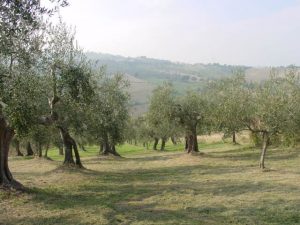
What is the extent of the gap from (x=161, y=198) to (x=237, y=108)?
54.8ft

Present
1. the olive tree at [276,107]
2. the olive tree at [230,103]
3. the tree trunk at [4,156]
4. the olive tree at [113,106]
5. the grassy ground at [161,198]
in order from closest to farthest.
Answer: the grassy ground at [161,198]
the tree trunk at [4,156]
the olive tree at [276,107]
the olive tree at [230,103]
the olive tree at [113,106]

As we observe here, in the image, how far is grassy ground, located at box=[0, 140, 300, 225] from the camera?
18.2 meters

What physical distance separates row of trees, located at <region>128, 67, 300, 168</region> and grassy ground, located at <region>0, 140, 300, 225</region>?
3716 millimetres

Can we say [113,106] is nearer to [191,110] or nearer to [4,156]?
[191,110]

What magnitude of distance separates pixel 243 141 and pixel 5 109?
58092mm

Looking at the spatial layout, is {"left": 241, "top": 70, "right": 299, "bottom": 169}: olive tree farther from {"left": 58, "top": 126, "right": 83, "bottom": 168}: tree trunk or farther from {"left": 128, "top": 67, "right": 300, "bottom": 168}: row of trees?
{"left": 58, "top": 126, "right": 83, "bottom": 168}: tree trunk

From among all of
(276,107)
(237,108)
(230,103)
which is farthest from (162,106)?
(276,107)

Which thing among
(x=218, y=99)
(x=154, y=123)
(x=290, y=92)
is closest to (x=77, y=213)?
(x=290, y=92)

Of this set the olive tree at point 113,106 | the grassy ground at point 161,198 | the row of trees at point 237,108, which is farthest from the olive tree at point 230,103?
the olive tree at point 113,106

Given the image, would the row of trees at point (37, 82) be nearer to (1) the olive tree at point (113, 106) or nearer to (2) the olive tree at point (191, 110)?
(1) the olive tree at point (113, 106)

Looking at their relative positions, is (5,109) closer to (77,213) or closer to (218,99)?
(77,213)

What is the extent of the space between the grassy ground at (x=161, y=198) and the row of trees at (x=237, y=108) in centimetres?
372

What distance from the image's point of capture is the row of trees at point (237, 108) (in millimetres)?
33094

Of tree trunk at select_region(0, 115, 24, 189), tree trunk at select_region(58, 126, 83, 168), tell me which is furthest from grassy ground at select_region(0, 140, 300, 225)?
tree trunk at select_region(58, 126, 83, 168)
